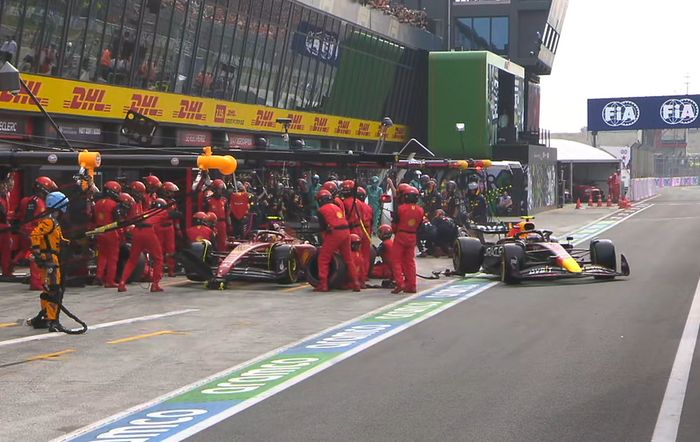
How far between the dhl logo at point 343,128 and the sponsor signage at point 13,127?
1794 cm

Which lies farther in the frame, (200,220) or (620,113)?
(620,113)

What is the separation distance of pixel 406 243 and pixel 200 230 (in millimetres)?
4193

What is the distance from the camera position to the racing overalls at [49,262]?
13.4 meters

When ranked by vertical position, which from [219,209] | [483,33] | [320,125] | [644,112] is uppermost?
[483,33]

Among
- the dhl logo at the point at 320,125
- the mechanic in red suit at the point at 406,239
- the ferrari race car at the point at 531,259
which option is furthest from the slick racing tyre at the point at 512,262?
the dhl logo at the point at 320,125

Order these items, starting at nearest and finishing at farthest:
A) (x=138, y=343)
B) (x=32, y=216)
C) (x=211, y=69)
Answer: (x=138, y=343)
(x=32, y=216)
(x=211, y=69)

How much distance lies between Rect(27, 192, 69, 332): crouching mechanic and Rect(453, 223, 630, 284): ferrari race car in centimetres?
818

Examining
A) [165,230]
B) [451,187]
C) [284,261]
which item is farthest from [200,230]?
[451,187]

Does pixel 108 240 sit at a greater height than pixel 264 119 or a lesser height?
lesser

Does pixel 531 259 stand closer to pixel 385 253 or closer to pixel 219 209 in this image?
pixel 385 253

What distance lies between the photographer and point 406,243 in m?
17.5

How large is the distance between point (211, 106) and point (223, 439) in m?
23.8

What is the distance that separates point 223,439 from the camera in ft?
26.2

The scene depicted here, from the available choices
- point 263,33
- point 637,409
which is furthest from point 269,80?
point 637,409
